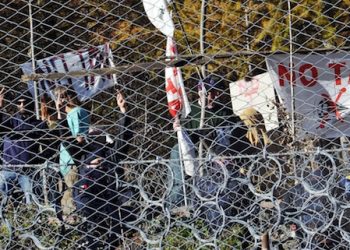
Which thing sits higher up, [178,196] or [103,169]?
[103,169]

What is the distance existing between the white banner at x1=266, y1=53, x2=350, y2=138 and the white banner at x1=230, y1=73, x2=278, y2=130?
0.31 feet

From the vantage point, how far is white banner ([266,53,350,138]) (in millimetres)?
4840

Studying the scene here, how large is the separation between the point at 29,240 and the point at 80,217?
359mm

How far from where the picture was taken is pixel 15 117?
536 cm

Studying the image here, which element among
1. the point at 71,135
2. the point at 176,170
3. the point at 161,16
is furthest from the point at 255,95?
the point at 71,135

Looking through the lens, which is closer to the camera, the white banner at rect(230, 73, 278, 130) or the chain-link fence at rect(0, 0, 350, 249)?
the chain-link fence at rect(0, 0, 350, 249)

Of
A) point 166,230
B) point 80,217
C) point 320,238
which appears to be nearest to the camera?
point 166,230

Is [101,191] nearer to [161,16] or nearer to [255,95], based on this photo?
[255,95]

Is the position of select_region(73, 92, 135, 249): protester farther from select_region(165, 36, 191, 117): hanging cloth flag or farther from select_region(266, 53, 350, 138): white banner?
select_region(266, 53, 350, 138): white banner

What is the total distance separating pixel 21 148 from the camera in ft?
16.2

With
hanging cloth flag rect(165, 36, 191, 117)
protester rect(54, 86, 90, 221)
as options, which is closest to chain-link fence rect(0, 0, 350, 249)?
protester rect(54, 86, 90, 221)

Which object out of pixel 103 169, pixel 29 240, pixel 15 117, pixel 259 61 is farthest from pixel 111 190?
pixel 259 61

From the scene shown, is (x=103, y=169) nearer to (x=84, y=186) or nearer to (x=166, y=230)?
(x=84, y=186)

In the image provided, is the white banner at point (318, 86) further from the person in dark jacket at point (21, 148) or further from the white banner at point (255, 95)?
the person in dark jacket at point (21, 148)
